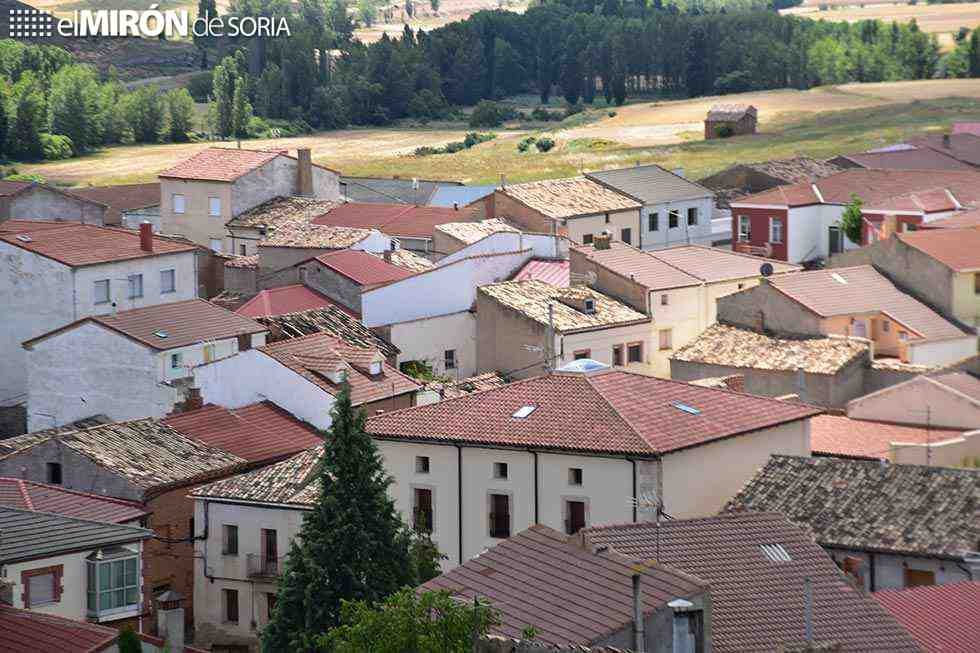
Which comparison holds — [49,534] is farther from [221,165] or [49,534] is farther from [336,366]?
[221,165]

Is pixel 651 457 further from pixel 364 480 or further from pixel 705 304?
pixel 705 304

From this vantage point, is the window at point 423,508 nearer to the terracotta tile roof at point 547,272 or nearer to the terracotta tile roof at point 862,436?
the terracotta tile roof at point 862,436

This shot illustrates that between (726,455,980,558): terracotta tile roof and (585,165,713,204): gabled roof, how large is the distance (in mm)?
44835

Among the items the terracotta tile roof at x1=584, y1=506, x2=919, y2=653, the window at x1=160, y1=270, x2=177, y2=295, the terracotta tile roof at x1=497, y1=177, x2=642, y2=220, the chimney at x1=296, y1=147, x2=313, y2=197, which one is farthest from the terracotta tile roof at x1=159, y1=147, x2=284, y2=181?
the terracotta tile roof at x1=584, y1=506, x2=919, y2=653

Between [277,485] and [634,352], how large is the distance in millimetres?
21846

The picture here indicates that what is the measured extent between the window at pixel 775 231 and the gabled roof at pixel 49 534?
47369 mm

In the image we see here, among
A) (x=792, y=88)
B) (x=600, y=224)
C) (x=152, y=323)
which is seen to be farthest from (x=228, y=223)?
(x=792, y=88)

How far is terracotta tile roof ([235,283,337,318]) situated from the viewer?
217 feet

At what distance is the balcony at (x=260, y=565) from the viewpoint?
4597cm

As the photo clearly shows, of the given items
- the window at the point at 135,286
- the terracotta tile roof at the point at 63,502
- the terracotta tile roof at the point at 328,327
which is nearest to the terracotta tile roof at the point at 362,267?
the terracotta tile roof at the point at 328,327

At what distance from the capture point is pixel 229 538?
4712 cm

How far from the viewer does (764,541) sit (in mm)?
33875

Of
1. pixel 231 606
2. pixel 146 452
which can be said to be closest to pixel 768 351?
pixel 146 452

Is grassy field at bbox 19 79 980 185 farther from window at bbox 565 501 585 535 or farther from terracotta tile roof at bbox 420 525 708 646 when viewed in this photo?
terracotta tile roof at bbox 420 525 708 646
